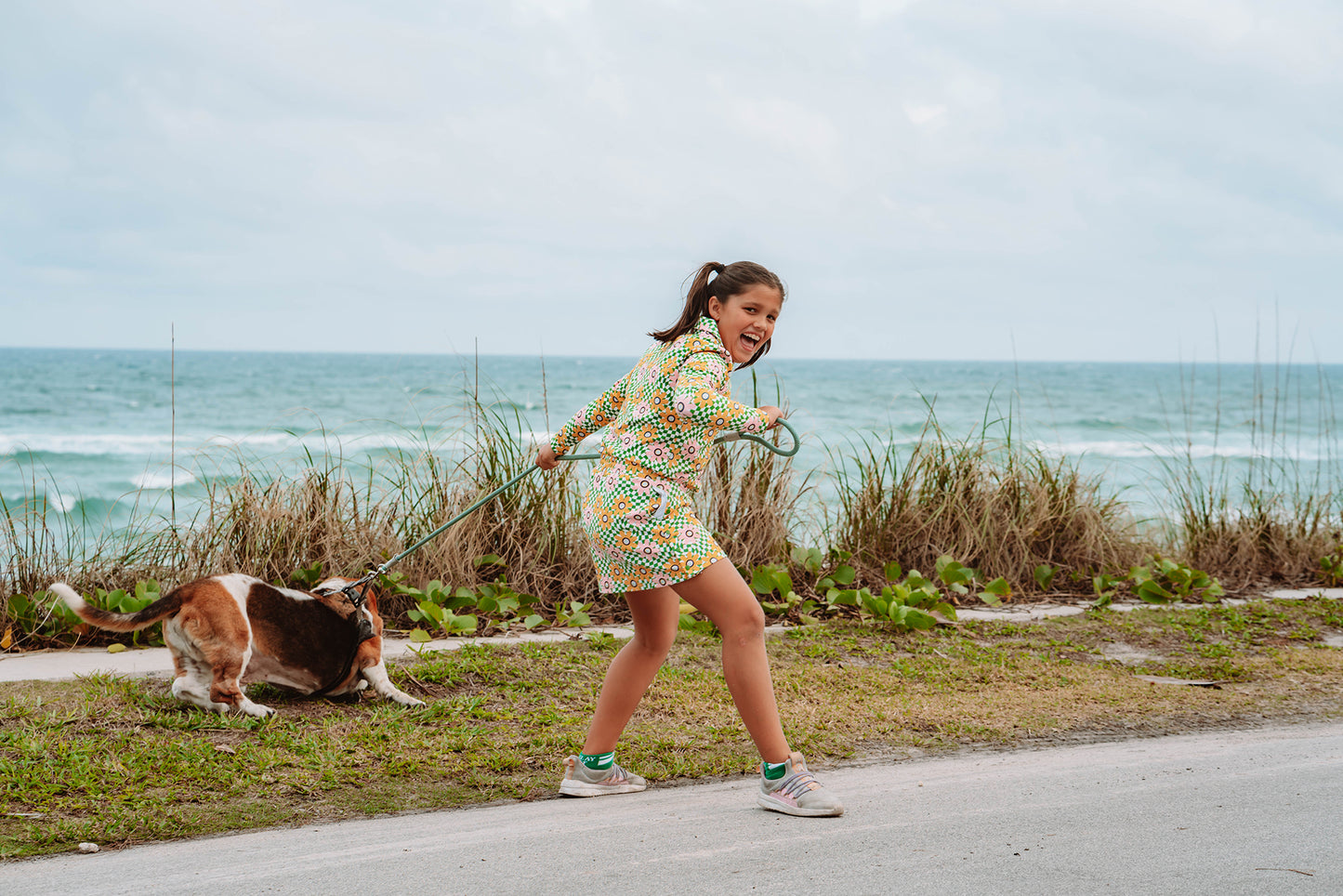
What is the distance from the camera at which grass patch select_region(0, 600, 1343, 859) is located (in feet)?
10.4

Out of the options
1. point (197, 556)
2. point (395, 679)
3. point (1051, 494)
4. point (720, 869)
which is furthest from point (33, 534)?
point (1051, 494)

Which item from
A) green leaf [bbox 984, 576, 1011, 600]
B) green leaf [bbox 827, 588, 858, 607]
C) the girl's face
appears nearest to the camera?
the girl's face

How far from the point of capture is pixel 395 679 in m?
4.44

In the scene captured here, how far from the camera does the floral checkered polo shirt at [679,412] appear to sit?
291 cm

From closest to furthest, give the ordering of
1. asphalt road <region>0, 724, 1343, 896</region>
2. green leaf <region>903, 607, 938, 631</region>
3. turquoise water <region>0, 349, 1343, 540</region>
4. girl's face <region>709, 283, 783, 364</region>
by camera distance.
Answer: asphalt road <region>0, 724, 1343, 896</region> < girl's face <region>709, 283, 783, 364</region> < green leaf <region>903, 607, 938, 631</region> < turquoise water <region>0, 349, 1343, 540</region>

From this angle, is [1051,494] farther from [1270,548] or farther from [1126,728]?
[1126,728]

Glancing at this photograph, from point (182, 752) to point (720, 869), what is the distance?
1.98 metres

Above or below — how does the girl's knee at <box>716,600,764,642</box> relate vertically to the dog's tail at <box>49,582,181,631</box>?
above

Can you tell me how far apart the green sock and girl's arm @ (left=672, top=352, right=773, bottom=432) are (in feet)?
3.83

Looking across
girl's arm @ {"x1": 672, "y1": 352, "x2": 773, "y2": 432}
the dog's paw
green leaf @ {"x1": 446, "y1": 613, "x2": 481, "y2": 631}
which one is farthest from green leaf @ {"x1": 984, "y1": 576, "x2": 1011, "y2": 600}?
the dog's paw

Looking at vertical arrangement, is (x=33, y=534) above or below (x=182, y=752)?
above

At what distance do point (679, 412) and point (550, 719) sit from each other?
171 centimetres

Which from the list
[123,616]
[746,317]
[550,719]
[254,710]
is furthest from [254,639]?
[746,317]

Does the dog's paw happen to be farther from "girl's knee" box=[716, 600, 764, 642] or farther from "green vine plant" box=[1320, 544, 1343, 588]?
"green vine plant" box=[1320, 544, 1343, 588]
